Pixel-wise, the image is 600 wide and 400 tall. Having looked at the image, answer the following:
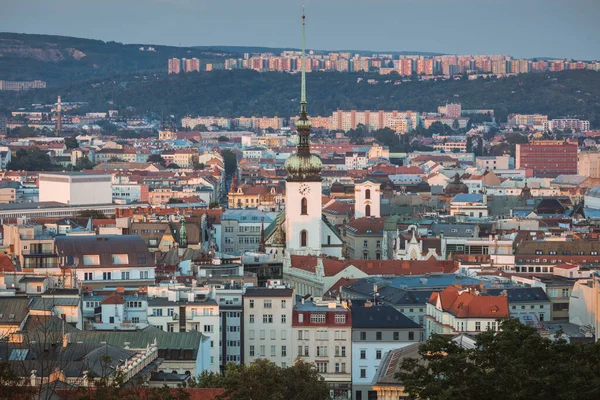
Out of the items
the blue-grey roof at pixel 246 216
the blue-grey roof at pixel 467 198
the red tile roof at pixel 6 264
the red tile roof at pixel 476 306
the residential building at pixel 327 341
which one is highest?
the blue-grey roof at pixel 467 198

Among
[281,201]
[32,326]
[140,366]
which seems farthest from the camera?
[281,201]

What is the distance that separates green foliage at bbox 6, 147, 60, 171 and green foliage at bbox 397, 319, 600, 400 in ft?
426

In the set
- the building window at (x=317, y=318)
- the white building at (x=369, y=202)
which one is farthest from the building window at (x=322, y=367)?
the white building at (x=369, y=202)

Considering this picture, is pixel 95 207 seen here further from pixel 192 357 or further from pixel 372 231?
pixel 192 357

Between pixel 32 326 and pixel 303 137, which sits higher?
pixel 303 137

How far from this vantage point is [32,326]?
141 feet

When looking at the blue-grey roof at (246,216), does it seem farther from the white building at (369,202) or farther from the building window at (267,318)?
the building window at (267,318)

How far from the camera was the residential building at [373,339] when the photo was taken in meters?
49.6

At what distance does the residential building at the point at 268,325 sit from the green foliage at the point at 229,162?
126 metres

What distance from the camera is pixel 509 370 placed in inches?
1246

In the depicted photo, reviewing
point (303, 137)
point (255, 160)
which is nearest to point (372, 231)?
point (303, 137)

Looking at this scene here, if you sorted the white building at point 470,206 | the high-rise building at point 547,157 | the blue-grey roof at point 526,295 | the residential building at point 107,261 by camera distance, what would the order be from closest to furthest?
the blue-grey roof at point 526,295 → the residential building at point 107,261 → the white building at point 470,206 → the high-rise building at point 547,157

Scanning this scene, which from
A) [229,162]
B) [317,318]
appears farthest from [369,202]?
[229,162]

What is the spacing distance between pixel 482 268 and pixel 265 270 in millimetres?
7811
